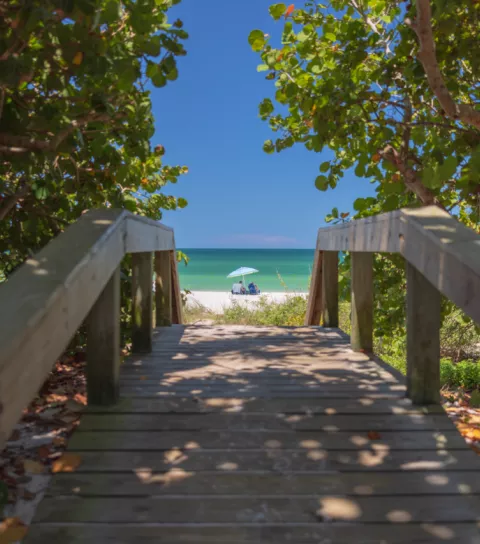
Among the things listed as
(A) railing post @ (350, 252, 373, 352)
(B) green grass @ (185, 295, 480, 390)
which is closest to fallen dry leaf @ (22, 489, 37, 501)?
(A) railing post @ (350, 252, 373, 352)

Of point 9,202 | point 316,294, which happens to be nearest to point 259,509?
point 9,202

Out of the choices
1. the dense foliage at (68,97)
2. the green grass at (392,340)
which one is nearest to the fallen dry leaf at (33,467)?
the dense foliage at (68,97)

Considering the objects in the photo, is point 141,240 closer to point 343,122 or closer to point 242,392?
point 242,392

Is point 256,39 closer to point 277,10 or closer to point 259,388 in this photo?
point 277,10

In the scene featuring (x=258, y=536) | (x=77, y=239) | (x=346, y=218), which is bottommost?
(x=258, y=536)

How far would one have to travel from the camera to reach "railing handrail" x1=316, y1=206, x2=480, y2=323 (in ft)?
5.65

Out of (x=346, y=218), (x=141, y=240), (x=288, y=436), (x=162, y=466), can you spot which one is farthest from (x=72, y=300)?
(x=346, y=218)

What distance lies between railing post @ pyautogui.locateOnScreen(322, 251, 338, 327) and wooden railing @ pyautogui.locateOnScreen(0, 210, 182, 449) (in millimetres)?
2253

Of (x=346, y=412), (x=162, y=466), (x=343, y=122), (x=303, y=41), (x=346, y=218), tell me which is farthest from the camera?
(x=346, y=218)

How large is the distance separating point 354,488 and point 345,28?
3.99 m

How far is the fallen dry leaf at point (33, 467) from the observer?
6.75ft

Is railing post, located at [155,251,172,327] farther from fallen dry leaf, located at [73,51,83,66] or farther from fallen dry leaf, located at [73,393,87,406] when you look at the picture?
fallen dry leaf, located at [73,51,83,66]

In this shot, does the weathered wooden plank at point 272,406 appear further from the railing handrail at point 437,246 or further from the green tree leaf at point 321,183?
the green tree leaf at point 321,183

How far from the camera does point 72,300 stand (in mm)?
1715
